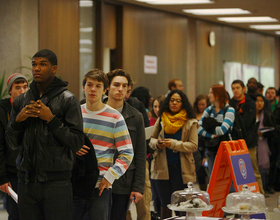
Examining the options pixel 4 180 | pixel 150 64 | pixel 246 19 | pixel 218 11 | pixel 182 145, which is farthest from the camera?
pixel 246 19

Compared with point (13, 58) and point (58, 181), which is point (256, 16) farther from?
point (58, 181)

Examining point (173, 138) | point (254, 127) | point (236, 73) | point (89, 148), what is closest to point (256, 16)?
point (236, 73)

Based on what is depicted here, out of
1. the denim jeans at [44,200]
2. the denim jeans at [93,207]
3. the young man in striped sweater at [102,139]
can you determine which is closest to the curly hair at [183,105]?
the young man in striped sweater at [102,139]

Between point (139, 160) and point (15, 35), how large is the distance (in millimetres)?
4450

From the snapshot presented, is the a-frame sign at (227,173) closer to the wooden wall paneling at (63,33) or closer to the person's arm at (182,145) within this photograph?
the person's arm at (182,145)

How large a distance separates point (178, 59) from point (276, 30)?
442cm

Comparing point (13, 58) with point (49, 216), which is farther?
point (13, 58)

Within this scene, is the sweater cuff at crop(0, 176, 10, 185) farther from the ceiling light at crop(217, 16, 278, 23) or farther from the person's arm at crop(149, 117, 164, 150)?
the ceiling light at crop(217, 16, 278, 23)

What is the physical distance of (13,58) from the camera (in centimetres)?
688

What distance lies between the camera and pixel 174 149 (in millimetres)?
4312

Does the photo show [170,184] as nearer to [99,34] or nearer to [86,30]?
[86,30]

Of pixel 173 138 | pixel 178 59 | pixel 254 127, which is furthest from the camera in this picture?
pixel 178 59

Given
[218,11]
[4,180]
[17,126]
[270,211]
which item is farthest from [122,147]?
[218,11]

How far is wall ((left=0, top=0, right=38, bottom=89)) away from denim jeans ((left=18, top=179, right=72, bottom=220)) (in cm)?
474
